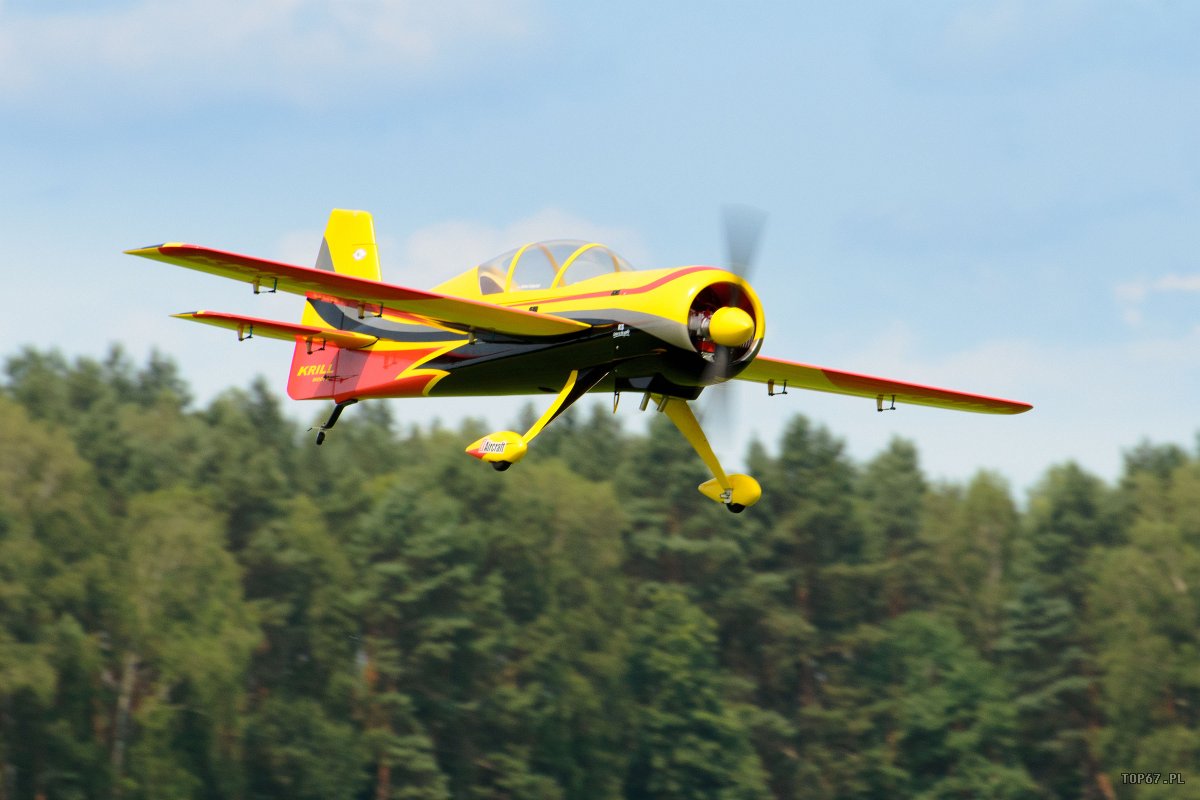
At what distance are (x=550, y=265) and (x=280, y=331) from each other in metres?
3.73

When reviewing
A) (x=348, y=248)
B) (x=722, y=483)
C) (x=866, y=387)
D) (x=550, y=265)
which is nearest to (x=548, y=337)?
(x=550, y=265)

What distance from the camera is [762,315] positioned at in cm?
1573

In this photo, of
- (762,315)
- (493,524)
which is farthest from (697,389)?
(493,524)

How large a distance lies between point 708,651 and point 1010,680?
493 inches

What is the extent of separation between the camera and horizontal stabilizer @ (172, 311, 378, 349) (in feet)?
59.2

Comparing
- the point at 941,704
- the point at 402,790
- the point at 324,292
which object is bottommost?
the point at 402,790

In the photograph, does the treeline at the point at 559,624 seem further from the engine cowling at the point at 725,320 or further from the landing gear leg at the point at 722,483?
the engine cowling at the point at 725,320

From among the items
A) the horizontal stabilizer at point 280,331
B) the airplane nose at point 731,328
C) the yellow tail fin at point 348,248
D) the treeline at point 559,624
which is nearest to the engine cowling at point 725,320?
the airplane nose at point 731,328

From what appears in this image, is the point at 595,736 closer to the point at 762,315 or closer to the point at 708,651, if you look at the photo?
the point at 708,651

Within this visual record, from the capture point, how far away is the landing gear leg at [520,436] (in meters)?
15.6

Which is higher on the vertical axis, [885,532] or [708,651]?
[885,532]

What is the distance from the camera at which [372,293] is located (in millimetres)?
15781

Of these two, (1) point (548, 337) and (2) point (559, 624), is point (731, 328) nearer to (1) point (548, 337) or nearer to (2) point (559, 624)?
(1) point (548, 337)

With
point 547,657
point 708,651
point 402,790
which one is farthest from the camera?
point 708,651
